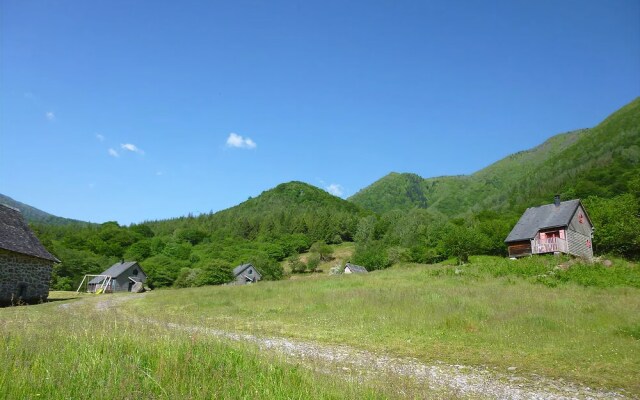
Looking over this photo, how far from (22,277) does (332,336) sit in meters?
26.5

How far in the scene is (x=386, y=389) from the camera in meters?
5.62

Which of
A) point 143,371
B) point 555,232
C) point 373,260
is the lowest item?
point 373,260

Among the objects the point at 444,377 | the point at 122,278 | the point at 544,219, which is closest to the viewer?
the point at 444,377

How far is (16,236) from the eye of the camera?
1161 inches

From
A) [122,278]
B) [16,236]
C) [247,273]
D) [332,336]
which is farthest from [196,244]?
[332,336]

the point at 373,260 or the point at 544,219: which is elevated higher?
the point at 544,219

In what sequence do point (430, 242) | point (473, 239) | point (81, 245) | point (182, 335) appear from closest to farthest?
point (182, 335)
point (473, 239)
point (430, 242)
point (81, 245)

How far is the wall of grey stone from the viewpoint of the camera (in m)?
43.9

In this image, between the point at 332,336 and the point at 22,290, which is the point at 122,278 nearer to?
the point at 22,290

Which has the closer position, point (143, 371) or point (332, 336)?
point (143, 371)

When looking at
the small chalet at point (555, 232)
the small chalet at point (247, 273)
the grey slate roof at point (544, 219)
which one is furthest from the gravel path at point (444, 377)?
the small chalet at point (247, 273)

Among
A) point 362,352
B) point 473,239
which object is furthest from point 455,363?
point 473,239

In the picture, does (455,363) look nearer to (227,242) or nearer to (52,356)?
(52,356)

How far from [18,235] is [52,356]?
30704 millimetres
